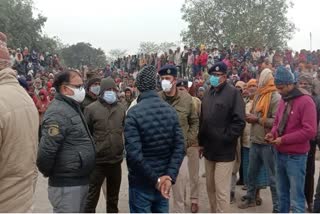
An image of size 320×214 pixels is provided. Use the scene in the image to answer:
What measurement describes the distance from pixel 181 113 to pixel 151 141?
1778 mm

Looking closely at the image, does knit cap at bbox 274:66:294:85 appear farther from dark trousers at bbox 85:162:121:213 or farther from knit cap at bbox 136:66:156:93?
dark trousers at bbox 85:162:121:213

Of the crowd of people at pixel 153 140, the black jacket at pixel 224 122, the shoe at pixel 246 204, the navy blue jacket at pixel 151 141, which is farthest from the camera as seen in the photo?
the shoe at pixel 246 204

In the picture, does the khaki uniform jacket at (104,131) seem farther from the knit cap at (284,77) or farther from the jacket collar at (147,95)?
the knit cap at (284,77)

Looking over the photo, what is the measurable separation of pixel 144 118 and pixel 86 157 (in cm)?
61

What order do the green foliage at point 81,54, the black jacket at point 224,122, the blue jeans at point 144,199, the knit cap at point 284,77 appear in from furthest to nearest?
the green foliage at point 81,54 < the black jacket at point 224,122 < the knit cap at point 284,77 < the blue jeans at point 144,199

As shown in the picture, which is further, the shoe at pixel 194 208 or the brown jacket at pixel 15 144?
the shoe at pixel 194 208

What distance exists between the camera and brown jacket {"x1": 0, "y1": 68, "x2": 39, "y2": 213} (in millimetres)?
2662

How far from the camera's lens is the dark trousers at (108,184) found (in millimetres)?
5145

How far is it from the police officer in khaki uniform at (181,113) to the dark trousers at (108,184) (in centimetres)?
76

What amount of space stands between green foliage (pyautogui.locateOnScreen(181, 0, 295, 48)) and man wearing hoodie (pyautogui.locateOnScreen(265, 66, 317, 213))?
33884 mm

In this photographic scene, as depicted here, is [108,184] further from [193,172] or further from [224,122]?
[224,122]

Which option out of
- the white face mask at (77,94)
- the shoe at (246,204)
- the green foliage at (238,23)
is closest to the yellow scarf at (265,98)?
the shoe at (246,204)

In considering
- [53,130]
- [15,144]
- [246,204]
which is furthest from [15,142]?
[246,204]

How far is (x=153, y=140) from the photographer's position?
12.0 feet
